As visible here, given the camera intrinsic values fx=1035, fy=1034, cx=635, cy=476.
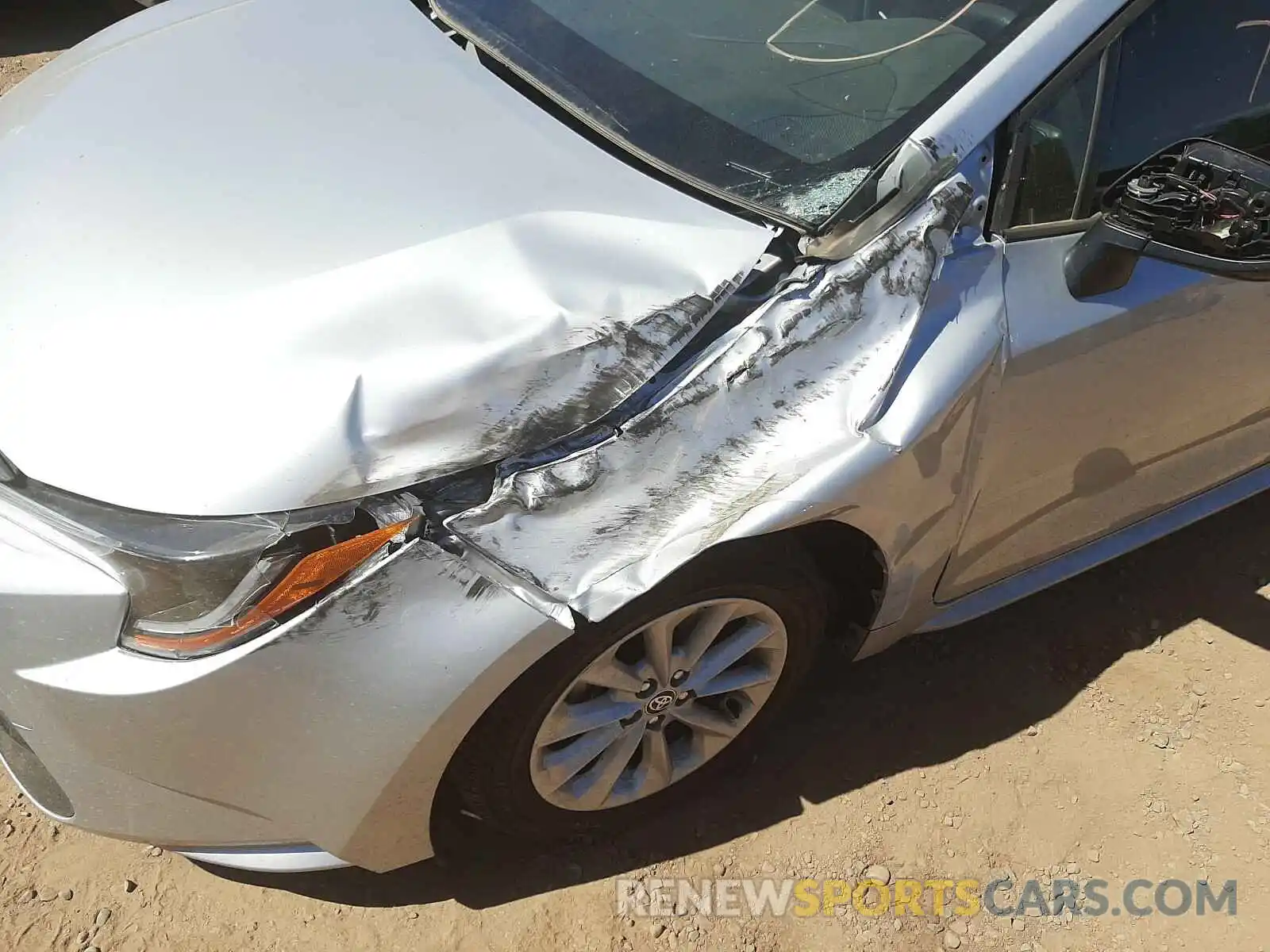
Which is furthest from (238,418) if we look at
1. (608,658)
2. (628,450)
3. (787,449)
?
(787,449)

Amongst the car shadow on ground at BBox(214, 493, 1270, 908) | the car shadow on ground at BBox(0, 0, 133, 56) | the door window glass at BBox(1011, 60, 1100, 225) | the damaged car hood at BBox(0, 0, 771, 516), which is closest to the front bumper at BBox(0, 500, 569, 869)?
the damaged car hood at BBox(0, 0, 771, 516)

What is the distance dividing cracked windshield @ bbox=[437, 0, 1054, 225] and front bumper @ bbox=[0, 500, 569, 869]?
89 centimetres

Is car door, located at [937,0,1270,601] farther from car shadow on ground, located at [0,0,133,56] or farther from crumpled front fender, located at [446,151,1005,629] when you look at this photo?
car shadow on ground, located at [0,0,133,56]

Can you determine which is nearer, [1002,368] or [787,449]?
[787,449]

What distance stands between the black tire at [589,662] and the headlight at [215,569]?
0.35 m

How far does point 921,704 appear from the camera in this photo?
2.47 metres

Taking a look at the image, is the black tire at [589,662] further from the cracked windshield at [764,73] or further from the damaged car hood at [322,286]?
the cracked windshield at [764,73]

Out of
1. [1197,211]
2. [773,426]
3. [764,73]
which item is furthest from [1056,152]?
[773,426]

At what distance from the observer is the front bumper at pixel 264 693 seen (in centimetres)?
148

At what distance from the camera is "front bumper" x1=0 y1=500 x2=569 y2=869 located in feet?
4.85

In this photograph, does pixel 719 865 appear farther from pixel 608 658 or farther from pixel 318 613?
pixel 318 613

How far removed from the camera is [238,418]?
1.51 meters

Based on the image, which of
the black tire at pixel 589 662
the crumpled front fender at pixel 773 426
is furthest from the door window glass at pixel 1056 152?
the black tire at pixel 589 662

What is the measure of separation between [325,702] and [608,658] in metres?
0.46
